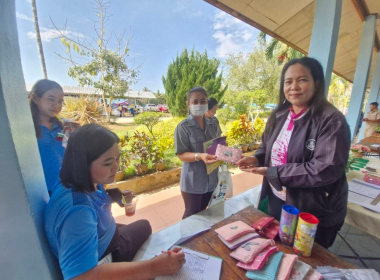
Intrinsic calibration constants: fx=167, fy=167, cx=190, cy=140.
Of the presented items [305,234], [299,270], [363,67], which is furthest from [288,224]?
[363,67]

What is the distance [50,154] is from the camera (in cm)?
159

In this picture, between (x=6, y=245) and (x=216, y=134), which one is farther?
(x=216, y=134)

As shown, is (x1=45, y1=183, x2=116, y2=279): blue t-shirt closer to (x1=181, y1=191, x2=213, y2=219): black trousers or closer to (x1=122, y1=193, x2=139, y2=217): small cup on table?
(x1=122, y1=193, x2=139, y2=217): small cup on table

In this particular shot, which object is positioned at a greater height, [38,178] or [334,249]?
[38,178]

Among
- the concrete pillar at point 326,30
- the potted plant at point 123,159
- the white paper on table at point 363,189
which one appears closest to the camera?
the white paper on table at point 363,189

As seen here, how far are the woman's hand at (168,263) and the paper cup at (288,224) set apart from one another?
601mm

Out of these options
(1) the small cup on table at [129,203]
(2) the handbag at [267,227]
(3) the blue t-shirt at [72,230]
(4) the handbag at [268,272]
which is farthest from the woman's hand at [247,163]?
(3) the blue t-shirt at [72,230]

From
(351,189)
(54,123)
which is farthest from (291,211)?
(54,123)

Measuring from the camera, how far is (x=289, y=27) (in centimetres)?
340

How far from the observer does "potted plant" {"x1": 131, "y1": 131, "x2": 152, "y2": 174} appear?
3579 millimetres

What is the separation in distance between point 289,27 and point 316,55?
3.84 ft

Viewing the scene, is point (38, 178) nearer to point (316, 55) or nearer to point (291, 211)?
point (291, 211)

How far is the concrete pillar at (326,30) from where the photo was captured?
2405 mm

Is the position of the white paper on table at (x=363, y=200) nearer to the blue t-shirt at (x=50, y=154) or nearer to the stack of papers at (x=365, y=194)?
the stack of papers at (x=365, y=194)
